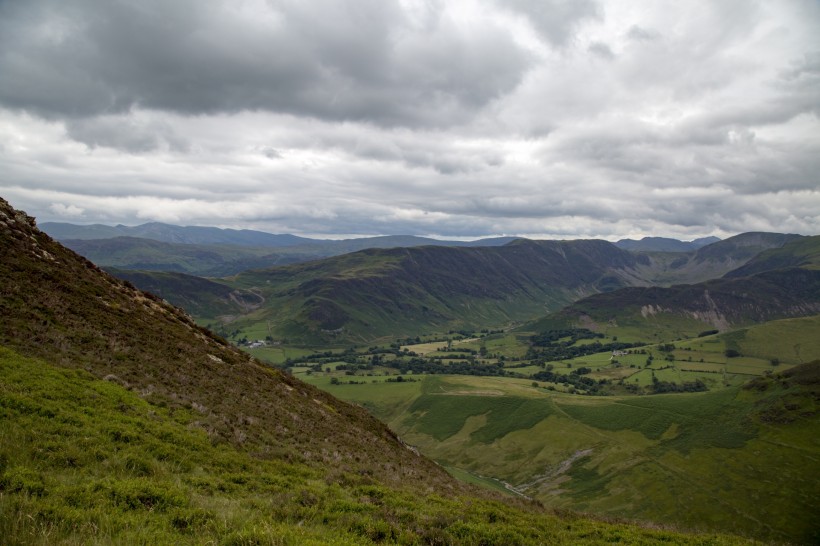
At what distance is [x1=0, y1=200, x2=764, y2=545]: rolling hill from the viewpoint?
41.5 feet

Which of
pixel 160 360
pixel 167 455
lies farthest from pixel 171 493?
pixel 160 360

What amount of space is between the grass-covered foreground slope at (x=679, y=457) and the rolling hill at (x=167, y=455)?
98326 millimetres

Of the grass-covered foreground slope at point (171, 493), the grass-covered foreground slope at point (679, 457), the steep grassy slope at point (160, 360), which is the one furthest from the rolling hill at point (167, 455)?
the grass-covered foreground slope at point (679, 457)

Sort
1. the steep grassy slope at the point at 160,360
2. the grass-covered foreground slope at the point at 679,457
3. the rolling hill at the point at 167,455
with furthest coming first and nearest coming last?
the grass-covered foreground slope at the point at 679,457 < the steep grassy slope at the point at 160,360 < the rolling hill at the point at 167,455

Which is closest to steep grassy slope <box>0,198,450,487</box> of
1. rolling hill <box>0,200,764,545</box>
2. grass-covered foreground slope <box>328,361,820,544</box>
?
rolling hill <box>0,200,764,545</box>

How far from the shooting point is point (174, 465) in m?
18.4

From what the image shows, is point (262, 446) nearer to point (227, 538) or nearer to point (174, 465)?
point (174, 465)

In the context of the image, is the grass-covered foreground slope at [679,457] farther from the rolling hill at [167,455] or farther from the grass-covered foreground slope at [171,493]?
the grass-covered foreground slope at [171,493]

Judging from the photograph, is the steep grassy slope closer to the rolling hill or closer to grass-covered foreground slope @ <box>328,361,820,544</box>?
the rolling hill

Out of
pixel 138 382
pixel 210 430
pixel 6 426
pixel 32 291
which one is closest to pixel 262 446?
pixel 210 430

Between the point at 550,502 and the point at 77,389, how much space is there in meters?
143

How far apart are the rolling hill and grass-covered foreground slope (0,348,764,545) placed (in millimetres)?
69

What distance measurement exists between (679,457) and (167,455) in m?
177

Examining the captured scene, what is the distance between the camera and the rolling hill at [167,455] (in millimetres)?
12656
